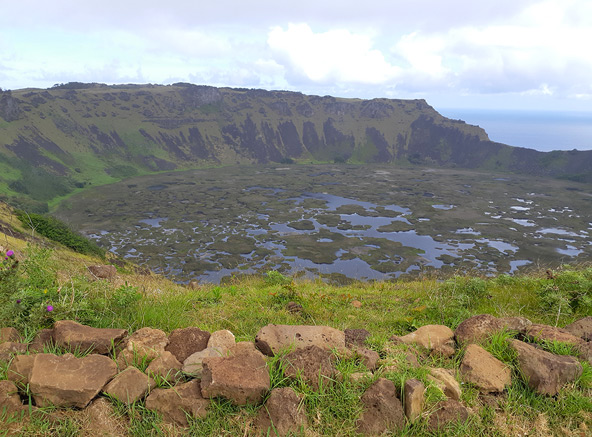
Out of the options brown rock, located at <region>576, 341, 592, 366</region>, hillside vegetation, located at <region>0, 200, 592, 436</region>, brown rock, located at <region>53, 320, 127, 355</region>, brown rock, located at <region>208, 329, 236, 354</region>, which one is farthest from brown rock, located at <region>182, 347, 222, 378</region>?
brown rock, located at <region>576, 341, 592, 366</region>

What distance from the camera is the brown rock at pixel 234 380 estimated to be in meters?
3.94

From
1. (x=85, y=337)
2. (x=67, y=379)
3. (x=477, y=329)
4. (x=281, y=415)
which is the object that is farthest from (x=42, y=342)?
(x=477, y=329)

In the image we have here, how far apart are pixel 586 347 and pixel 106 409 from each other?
6.63m

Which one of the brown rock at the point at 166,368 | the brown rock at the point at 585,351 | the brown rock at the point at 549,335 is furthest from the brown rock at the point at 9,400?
the brown rock at the point at 585,351

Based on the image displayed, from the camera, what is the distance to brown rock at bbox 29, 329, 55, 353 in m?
4.64

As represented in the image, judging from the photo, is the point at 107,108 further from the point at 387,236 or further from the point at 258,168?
the point at 387,236

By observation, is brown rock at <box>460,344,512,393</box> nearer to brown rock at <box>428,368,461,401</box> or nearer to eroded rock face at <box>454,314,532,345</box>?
brown rock at <box>428,368,461,401</box>

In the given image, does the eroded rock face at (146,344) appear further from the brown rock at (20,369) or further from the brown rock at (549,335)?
the brown rock at (549,335)

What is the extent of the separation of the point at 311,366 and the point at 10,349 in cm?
386

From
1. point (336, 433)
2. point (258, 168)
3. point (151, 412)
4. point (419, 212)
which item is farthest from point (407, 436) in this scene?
point (258, 168)

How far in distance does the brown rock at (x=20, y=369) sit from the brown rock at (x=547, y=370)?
242 inches

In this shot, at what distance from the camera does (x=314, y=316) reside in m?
8.48

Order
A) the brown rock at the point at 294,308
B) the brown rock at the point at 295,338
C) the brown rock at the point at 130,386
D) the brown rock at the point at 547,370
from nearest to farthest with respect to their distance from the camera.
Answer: the brown rock at the point at 130,386 → the brown rock at the point at 547,370 → the brown rock at the point at 295,338 → the brown rock at the point at 294,308

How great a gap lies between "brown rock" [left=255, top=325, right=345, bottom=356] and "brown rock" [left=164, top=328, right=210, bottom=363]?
79 cm
